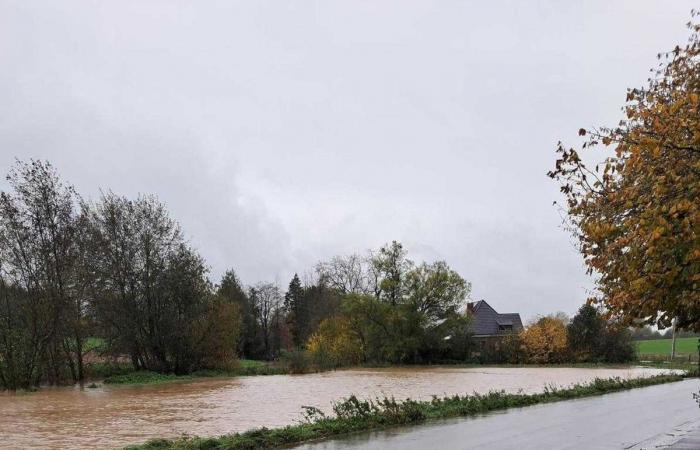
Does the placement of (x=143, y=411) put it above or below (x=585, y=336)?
below

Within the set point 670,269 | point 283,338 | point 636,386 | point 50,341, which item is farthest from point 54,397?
point 283,338

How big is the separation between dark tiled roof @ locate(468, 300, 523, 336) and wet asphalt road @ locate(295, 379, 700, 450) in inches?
2717

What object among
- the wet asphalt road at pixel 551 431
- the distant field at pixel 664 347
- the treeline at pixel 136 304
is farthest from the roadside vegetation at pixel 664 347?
the wet asphalt road at pixel 551 431

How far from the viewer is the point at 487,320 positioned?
88062 millimetres

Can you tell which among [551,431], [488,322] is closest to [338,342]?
[488,322]

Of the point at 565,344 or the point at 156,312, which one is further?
the point at 565,344

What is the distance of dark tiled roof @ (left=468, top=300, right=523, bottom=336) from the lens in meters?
85.6

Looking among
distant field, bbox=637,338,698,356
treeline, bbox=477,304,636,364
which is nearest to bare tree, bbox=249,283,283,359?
treeline, bbox=477,304,636,364

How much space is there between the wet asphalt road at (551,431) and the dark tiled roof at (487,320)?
226ft

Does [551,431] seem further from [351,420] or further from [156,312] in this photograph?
[156,312]

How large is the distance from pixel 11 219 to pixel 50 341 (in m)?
7.49

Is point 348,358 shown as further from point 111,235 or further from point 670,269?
point 670,269

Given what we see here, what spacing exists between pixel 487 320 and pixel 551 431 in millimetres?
77891

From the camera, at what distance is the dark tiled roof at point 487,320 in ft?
281
